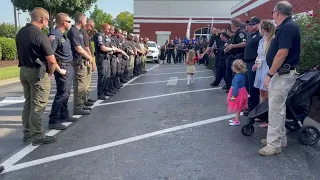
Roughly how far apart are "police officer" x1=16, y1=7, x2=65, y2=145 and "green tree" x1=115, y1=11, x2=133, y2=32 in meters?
67.0

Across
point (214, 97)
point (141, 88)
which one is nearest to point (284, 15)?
point (214, 97)

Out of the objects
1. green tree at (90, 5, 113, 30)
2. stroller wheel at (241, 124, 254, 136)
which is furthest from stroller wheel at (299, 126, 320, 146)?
green tree at (90, 5, 113, 30)

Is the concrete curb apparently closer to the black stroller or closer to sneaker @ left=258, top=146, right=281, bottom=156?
the black stroller

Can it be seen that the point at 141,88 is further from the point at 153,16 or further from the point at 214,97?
the point at 153,16

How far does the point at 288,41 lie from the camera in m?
4.44

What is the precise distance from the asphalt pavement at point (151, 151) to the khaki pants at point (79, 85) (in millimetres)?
379

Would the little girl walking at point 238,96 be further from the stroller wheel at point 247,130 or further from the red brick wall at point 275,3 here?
the red brick wall at point 275,3

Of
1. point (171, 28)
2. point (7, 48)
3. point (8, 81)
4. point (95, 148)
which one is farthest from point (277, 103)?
point (171, 28)

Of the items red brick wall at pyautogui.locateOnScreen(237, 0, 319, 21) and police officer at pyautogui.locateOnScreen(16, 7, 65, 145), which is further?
red brick wall at pyautogui.locateOnScreen(237, 0, 319, 21)

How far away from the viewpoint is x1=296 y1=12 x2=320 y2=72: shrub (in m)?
7.07

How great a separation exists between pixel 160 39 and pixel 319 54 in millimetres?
34380

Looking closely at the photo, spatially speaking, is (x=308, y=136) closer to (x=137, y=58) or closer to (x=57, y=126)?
(x=57, y=126)

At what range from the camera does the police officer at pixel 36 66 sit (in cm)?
491

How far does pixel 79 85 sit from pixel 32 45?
233cm
